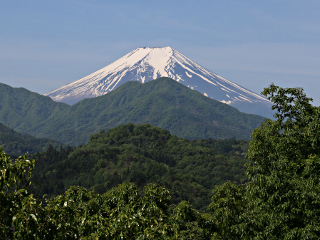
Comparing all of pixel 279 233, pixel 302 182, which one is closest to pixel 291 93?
pixel 302 182

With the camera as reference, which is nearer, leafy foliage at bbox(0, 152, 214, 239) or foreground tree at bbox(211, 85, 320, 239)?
leafy foliage at bbox(0, 152, 214, 239)

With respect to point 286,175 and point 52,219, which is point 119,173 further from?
point 52,219

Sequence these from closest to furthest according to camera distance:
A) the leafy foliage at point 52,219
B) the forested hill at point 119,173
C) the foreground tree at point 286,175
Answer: the leafy foliage at point 52,219, the foreground tree at point 286,175, the forested hill at point 119,173

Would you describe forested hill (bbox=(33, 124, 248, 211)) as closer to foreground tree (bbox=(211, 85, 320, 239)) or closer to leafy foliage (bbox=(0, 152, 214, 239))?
foreground tree (bbox=(211, 85, 320, 239))

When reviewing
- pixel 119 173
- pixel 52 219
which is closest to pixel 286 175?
pixel 52 219

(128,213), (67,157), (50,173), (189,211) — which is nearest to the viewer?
(128,213)

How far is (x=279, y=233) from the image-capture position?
1688 centimetres

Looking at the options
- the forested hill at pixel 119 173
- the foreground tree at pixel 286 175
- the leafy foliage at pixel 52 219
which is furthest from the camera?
the forested hill at pixel 119 173

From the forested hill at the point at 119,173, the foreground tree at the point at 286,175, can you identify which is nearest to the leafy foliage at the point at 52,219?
the foreground tree at the point at 286,175

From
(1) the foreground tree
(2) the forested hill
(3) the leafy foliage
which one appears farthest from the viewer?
(2) the forested hill

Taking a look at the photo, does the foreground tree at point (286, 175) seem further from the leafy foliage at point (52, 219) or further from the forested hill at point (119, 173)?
the forested hill at point (119, 173)

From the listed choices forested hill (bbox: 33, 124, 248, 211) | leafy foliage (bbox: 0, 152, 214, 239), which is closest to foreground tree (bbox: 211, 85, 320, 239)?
leafy foliage (bbox: 0, 152, 214, 239)

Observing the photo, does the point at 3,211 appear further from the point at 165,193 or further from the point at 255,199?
the point at 255,199

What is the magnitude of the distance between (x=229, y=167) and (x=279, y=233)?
182 metres
